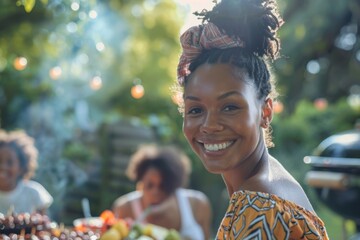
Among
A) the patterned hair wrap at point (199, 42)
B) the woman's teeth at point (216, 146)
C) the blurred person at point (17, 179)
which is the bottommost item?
the blurred person at point (17, 179)

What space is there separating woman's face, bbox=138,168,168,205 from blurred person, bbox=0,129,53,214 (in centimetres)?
81

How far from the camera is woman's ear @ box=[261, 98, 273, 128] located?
1783mm

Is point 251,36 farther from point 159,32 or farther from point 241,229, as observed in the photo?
point 159,32

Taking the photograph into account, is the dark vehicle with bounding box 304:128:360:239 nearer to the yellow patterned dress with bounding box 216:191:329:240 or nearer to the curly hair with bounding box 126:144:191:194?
the curly hair with bounding box 126:144:191:194

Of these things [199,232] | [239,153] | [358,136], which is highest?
[239,153]

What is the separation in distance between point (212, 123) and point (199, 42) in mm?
276

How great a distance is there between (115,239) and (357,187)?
6.90 ft

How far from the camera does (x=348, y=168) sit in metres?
4.23

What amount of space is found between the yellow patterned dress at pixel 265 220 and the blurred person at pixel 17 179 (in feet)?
10.1

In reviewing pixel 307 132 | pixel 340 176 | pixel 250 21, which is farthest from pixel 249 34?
pixel 307 132

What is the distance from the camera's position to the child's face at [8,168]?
452 cm

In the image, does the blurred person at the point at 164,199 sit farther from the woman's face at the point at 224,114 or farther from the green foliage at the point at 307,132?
the woman's face at the point at 224,114

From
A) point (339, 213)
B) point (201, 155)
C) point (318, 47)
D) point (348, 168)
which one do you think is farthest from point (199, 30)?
point (318, 47)

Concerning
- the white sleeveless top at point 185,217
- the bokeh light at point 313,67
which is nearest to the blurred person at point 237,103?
the white sleeveless top at point 185,217
